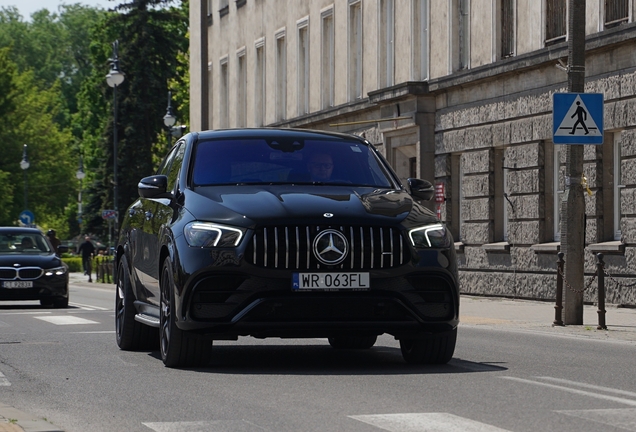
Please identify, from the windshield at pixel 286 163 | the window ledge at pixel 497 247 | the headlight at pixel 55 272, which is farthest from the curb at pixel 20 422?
the window ledge at pixel 497 247

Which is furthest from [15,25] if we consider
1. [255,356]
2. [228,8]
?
[255,356]

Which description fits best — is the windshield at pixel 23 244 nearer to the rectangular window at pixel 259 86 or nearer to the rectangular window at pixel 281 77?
the rectangular window at pixel 281 77

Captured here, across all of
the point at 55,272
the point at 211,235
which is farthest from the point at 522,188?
the point at 211,235

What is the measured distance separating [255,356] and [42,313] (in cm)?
1157

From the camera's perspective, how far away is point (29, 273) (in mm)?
25922

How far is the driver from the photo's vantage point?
12.1 metres

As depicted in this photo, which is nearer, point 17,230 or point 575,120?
point 575,120

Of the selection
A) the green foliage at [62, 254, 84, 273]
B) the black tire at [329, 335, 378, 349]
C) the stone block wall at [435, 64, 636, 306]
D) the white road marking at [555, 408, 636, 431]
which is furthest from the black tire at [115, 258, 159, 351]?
the green foliage at [62, 254, 84, 273]

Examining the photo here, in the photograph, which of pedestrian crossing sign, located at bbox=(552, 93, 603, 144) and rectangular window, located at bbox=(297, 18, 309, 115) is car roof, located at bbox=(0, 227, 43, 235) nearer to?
pedestrian crossing sign, located at bbox=(552, 93, 603, 144)

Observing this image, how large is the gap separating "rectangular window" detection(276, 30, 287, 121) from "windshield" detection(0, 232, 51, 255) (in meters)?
17.1

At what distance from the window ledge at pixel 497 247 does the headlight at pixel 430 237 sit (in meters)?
17.5

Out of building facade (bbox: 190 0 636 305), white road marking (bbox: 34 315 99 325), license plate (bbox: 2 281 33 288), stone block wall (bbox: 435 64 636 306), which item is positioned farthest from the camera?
license plate (bbox: 2 281 33 288)

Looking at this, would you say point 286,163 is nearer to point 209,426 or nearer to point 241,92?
point 209,426

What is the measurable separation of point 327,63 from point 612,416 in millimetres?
32058
